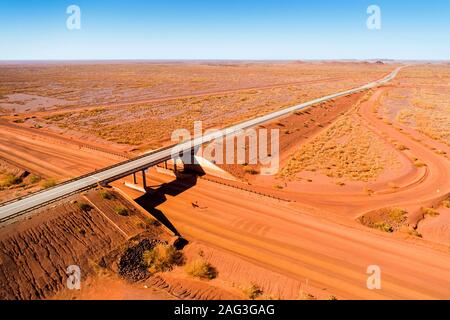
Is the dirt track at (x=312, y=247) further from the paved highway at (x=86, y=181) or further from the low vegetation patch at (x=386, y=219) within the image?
the paved highway at (x=86, y=181)

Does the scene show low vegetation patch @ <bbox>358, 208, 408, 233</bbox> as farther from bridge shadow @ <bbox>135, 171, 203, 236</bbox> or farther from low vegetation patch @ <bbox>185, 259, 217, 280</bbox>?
bridge shadow @ <bbox>135, 171, 203, 236</bbox>

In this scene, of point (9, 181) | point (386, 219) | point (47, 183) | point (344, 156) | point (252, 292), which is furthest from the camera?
point (344, 156)

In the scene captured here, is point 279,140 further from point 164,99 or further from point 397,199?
point 164,99

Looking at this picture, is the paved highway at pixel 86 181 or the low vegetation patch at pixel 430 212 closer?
the paved highway at pixel 86 181

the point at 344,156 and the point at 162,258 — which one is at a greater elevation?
the point at 344,156

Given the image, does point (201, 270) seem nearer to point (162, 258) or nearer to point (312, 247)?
point (162, 258)

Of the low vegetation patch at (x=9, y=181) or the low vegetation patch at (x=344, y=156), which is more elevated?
the low vegetation patch at (x=344, y=156)

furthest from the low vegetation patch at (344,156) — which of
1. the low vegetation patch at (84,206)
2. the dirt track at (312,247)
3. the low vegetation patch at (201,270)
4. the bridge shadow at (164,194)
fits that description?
the low vegetation patch at (84,206)

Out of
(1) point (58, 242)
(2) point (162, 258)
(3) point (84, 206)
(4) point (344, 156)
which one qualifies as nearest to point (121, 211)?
(3) point (84, 206)
